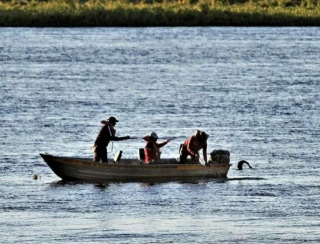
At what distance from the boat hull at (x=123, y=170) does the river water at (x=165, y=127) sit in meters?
0.34

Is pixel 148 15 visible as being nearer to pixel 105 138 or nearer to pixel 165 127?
pixel 165 127

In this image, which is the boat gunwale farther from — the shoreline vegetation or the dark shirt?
the shoreline vegetation

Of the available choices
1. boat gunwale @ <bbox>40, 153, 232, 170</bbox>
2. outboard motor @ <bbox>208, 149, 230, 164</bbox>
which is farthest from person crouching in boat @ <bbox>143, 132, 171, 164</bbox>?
outboard motor @ <bbox>208, 149, 230, 164</bbox>

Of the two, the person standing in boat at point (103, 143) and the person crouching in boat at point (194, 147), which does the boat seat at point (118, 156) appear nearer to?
the person standing in boat at point (103, 143)

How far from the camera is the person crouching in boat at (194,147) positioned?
115 feet

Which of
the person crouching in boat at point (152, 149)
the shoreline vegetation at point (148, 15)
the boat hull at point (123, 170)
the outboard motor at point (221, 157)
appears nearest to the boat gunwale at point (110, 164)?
the boat hull at point (123, 170)

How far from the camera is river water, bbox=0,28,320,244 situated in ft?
95.8

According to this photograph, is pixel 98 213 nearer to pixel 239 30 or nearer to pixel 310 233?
pixel 310 233

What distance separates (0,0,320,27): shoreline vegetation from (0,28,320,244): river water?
15.6ft

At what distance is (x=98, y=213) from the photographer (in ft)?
99.9

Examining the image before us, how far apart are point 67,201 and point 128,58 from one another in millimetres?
42556

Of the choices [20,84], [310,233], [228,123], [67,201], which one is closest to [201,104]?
[228,123]

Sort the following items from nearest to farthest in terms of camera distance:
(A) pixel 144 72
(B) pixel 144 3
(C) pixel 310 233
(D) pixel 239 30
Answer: (C) pixel 310 233 < (A) pixel 144 72 < (D) pixel 239 30 < (B) pixel 144 3

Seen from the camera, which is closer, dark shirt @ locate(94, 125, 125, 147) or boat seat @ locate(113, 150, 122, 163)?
dark shirt @ locate(94, 125, 125, 147)
